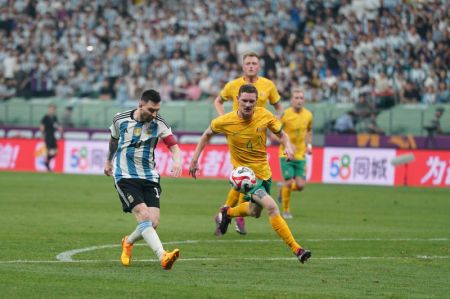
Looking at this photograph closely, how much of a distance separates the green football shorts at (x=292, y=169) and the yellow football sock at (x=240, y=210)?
592 cm

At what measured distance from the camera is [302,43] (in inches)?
1479

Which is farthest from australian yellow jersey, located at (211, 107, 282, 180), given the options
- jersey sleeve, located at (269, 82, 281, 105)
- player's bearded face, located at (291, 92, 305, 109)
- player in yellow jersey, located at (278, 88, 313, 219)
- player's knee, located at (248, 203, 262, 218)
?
player's bearded face, located at (291, 92, 305, 109)

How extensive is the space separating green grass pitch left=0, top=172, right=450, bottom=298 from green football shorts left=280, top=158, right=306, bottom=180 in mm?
869

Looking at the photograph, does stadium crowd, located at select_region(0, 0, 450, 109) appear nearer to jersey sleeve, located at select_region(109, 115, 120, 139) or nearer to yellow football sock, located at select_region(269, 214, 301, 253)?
yellow football sock, located at select_region(269, 214, 301, 253)

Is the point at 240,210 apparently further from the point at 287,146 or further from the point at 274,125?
the point at 287,146

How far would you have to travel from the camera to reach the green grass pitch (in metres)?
10.2

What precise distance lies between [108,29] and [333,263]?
103 feet

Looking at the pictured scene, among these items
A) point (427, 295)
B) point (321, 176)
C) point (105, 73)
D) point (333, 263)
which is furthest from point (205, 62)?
point (427, 295)

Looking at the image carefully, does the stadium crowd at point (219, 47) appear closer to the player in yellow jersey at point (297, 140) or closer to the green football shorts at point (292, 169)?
the player in yellow jersey at point (297, 140)

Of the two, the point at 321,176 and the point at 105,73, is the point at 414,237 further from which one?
the point at 105,73

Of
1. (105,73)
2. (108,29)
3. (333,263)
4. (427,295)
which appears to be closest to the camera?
(427,295)

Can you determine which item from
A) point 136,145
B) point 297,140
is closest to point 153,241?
point 136,145

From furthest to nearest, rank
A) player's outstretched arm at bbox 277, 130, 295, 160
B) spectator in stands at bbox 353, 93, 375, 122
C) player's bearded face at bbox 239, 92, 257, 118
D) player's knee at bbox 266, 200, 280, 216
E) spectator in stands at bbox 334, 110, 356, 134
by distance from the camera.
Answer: spectator in stands at bbox 334, 110, 356, 134, spectator in stands at bbox 353, 93, 375, 122, player's bearded face at bbox 239, 92, 257, 118, player's outstretched arm at bbox 277, 130, 295, 160, player's knee at bbox 266, 200, 280, 216

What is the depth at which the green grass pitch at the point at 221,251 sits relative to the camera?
400 inches
